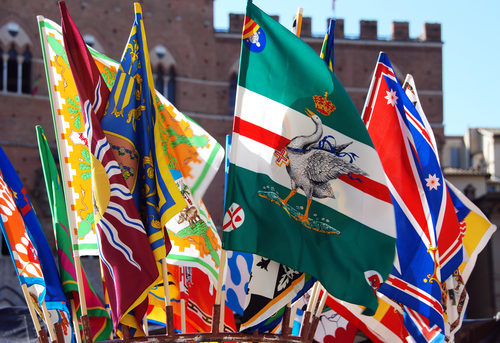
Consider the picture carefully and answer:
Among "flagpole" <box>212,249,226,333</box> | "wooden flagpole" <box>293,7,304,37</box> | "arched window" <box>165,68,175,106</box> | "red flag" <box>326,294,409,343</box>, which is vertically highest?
"arched window" <box>165,68,175,106</box>

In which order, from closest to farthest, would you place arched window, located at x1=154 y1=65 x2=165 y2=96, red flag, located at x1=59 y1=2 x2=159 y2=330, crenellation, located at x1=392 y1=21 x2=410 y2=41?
red flag, located at x1=59 y1=2 x2=159 y2=330, arched window, located at x1=154 y1=65 x2=165 y2=96, crenellation, located at x1=392 y1=21 x2=410 y2=41

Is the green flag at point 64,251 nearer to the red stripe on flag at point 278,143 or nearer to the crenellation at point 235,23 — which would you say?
the red stripe on flag at point 278,143

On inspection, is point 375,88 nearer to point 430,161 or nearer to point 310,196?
point 430,161

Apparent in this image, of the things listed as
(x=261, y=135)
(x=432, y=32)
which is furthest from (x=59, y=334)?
(x=432, y=32)

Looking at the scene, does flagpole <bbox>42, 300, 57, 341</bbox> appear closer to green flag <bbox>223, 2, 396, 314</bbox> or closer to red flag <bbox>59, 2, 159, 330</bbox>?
red flag <bbox>59, 2, 159, 330</bbox>

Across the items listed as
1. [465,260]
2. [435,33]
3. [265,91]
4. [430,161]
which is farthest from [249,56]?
[435,33]

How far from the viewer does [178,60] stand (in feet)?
60.2

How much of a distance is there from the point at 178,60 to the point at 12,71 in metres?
4.99

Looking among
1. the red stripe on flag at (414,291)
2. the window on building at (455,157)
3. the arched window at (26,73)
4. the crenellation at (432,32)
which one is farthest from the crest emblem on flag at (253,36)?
the window on building at (455,157)

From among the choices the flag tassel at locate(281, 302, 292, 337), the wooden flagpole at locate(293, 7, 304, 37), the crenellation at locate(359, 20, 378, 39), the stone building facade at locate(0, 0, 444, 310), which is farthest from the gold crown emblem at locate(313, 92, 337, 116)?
the crenellation at locate(359, 20, 378, 39)

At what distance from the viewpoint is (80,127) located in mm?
4430

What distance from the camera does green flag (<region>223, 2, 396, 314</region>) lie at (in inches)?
146

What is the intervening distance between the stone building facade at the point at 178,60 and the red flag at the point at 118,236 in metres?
13.1

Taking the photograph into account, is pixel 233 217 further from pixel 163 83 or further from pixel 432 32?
pixel 432 32
